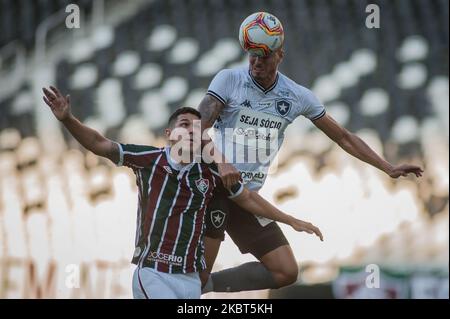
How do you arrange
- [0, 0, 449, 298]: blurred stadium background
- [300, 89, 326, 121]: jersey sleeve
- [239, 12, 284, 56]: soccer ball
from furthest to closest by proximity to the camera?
[0, 0, 449, 298]: blurred stadium background
[300, 89, 326, 121]: jersey sleeve
[239, 12, 284, 56]: soccer ball

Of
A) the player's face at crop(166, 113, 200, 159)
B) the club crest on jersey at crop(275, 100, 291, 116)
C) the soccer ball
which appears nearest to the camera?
the player's face at crop(166, 113, 200, 159)

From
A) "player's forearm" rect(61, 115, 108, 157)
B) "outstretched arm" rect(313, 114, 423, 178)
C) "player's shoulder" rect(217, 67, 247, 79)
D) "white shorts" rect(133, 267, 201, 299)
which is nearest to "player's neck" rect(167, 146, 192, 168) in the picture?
"player's forearm" rect(61, 115, 108, 157)

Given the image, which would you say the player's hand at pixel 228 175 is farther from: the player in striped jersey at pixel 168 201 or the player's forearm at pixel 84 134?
the player's forearm at pixel 84 134

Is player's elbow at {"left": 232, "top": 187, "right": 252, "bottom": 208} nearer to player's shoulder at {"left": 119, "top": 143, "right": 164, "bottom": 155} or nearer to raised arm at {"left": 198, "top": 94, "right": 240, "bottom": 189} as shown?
raised arm at {"left": 198, "top": 94, "right": 240, "bottom": 189}

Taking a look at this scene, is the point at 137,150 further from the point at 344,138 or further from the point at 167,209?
the point at 344,138

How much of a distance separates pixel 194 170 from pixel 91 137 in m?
0.61

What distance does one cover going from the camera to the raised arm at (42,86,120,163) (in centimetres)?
521

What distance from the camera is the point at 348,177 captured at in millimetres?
10102

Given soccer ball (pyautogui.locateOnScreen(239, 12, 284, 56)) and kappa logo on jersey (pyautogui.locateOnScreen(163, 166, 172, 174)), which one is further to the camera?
soccer ball (pyautogui.locateOnScreen(239, 12, 284, 56))

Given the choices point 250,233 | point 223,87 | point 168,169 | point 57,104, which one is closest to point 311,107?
point 223,87

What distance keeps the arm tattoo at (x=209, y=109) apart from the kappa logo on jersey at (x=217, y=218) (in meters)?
0.57

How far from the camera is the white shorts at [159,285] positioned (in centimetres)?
530

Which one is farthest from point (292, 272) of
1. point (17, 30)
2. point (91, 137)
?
point (17, 30)

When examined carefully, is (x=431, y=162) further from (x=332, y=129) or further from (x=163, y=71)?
(x=332, y=129)
